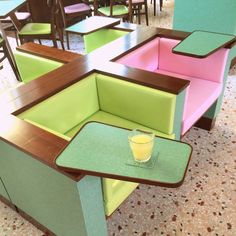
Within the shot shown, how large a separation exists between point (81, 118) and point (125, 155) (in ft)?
2.48

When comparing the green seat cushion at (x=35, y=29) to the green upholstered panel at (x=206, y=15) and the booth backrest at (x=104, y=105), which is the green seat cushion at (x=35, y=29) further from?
the booth backrest at (x=104, y=105)

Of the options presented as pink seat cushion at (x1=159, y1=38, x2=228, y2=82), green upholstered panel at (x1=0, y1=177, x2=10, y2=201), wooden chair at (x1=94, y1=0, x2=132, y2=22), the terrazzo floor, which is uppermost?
pink seat cushion at (x1=159, y1=38, x2=228, y2=82)

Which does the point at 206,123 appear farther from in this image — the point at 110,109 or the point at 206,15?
the point at 206,15

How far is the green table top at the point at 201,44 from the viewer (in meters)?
1.76

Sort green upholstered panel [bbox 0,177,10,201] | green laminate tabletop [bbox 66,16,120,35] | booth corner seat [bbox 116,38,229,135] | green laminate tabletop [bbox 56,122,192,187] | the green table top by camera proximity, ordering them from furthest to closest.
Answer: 1. green laminate tabletop [bbox 66,16,120,35]
2. booth corner seat [bbox 116,38,229,135]
3. the green table top
4. green upholstered panel [bbox 0,177,10,201]
5. green laminate tabletop [bbox 56,122,192,187]

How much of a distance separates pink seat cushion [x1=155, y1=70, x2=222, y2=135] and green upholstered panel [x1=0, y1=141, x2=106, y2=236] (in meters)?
0.87

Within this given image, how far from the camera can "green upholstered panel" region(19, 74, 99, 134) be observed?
147 centimetres

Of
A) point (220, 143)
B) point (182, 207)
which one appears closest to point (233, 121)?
point (220, 143)

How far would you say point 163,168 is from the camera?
959 mm

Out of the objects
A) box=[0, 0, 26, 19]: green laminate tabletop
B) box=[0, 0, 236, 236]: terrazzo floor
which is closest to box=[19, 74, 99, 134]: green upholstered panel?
box=[0, 0, 236, 236]: terrazzo floor

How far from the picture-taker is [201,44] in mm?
1867

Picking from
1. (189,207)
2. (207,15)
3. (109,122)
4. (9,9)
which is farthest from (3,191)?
(207,15)

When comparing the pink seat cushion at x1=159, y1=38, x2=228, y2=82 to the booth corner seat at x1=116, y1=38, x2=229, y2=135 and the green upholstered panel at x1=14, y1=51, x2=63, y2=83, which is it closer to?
the booth corner seat at x1=116, y1=38, x2=229, y2=135

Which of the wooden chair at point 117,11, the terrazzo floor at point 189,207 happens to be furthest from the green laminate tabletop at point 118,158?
the wooden chair at point 117,11
